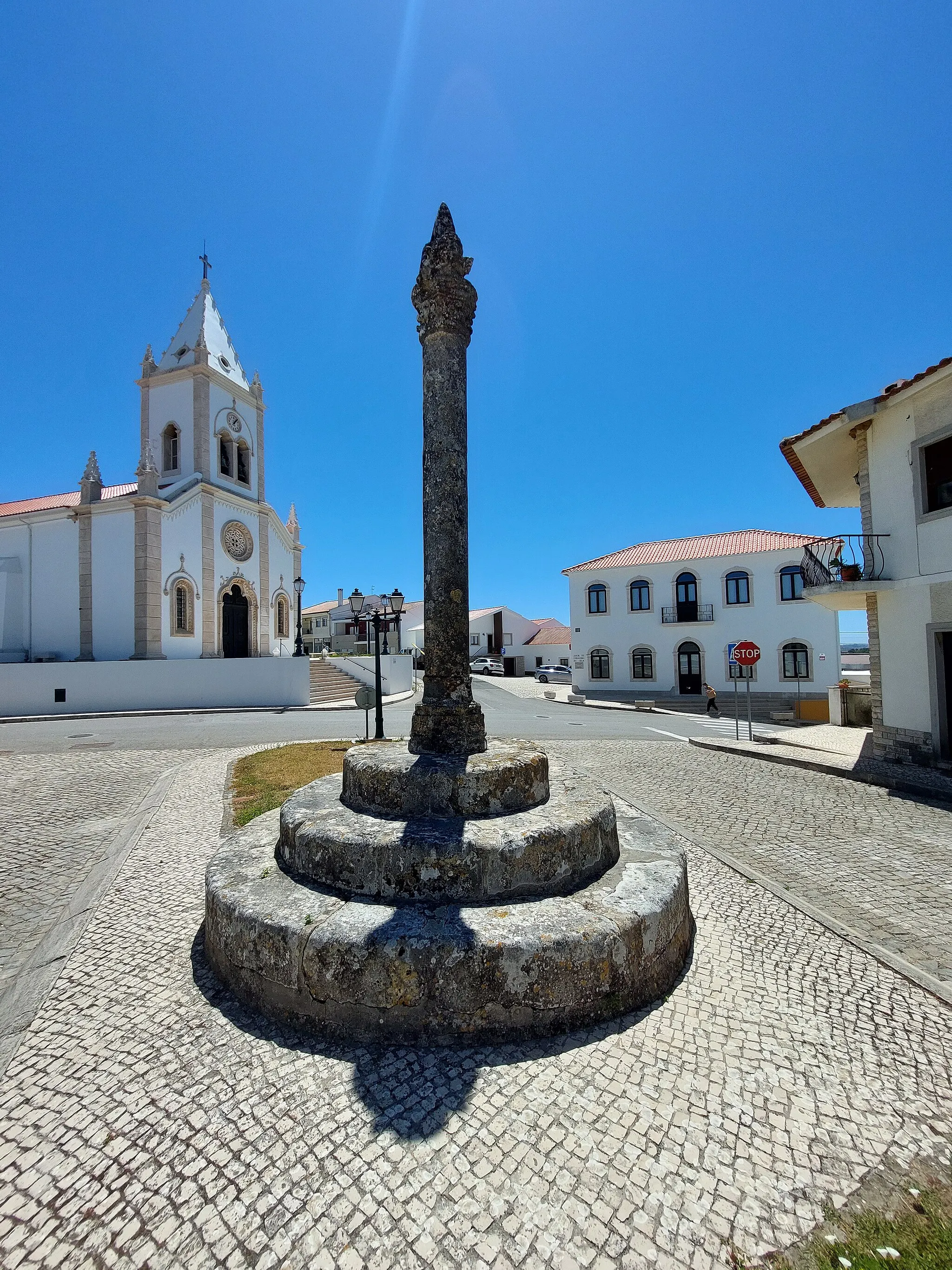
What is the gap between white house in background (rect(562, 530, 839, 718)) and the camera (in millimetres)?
24781

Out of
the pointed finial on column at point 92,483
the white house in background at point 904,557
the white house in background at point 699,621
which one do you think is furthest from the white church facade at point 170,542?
the white house in background at point 904,557

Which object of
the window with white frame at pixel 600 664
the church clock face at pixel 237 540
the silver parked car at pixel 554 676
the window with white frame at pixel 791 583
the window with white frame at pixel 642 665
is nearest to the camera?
the church clock face at pixel 237 540

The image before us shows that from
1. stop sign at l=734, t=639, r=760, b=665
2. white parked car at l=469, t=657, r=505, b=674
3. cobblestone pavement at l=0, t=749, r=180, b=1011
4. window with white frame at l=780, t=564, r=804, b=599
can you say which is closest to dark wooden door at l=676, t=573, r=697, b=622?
window with white frame at l=780, t=564, r=804, b=599

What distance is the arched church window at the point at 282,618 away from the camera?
89.6ft

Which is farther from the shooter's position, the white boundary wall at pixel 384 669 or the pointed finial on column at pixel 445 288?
the white boundary wall at pixel 384 669

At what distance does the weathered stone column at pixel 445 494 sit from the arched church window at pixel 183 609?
67.3 feet

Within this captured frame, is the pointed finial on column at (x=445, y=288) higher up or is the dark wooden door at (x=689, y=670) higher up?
the pointed finial on column at (x=445, y=288)

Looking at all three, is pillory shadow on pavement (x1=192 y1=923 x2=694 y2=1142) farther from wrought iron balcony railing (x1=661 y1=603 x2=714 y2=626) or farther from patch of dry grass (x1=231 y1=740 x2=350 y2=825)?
wrought iron balcony railing (x1=661 y1=603 x2=714 y2=626)

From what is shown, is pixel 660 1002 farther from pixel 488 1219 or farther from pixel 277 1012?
pixel 277 1012

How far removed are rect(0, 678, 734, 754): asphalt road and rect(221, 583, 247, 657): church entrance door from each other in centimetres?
559

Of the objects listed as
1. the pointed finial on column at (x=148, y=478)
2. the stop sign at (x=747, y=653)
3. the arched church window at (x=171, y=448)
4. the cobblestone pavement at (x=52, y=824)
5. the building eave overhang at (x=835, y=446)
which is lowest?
the cobblestone pavement at (x=52, y=824)

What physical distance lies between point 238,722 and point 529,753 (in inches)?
598

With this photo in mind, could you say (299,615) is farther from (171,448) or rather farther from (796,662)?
(796,662)

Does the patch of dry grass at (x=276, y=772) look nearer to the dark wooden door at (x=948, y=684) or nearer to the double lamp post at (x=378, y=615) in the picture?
the double lamp post at (x=378, y=615)
